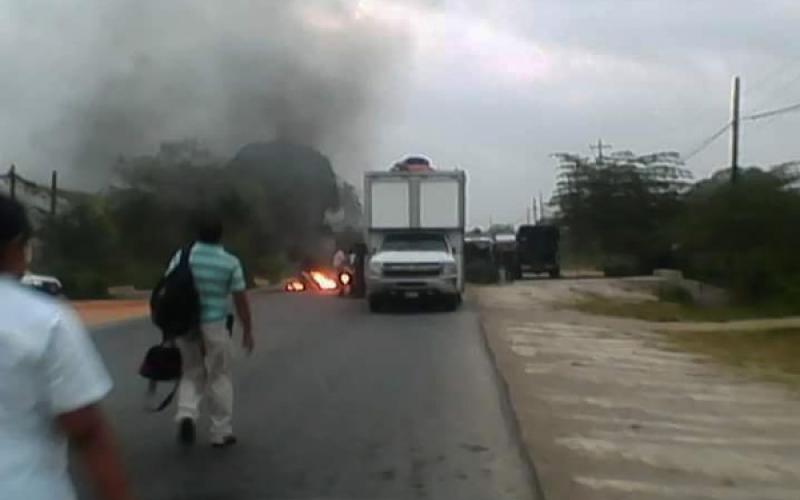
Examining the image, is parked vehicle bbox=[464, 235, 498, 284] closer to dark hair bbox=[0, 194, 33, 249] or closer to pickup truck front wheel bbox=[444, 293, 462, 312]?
pickup truck front wheel bbox=[444, 293, 462, 312]

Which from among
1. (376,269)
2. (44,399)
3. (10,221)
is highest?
(376,269)

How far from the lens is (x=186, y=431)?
11.5 metres

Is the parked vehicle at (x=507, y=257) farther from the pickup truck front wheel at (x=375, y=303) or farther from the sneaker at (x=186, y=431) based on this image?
the sneaker at (x=186, y=431)

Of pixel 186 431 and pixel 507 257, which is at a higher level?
pixel 507 257

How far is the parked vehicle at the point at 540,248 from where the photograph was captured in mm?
69688

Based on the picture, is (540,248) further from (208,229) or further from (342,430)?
(208,229)

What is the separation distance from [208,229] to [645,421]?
4.51 m

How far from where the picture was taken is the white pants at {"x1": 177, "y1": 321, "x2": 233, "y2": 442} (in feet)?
36.9

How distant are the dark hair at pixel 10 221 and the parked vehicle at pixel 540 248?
65.5 m

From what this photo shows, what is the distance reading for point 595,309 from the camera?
36188 millimetres

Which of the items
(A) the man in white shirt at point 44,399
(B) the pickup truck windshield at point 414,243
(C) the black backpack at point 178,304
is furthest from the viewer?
(B) the pickup truck windshield at point 414,243

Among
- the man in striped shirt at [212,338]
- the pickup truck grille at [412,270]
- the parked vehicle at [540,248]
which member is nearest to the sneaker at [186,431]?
the man in striped shirt at [212,338]

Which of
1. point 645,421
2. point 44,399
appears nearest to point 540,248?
point 645,421

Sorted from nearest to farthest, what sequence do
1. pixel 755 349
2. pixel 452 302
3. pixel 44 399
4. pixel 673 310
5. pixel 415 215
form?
pixel 44 399
pixel 755 349
pixel 452 302
pixel 415 215
pixel 673 310
